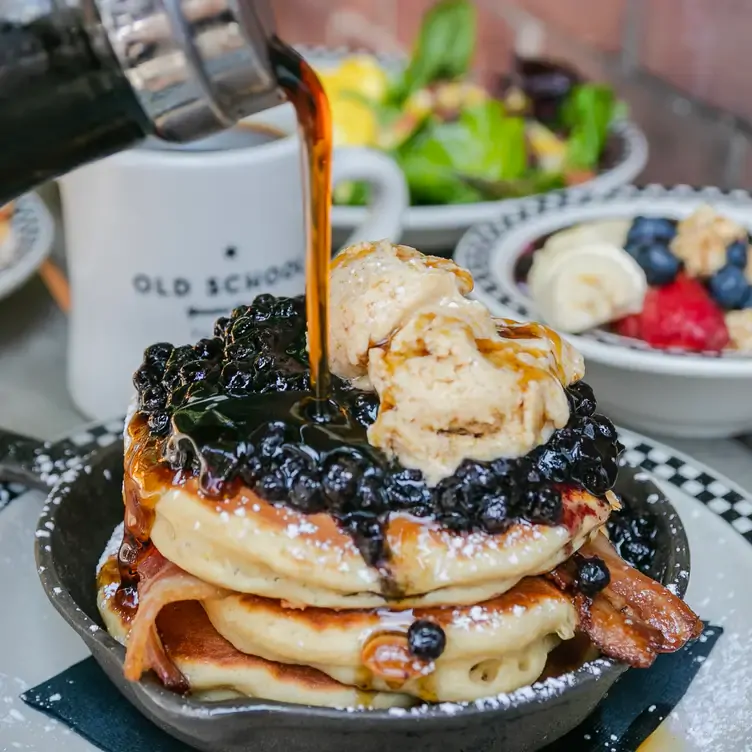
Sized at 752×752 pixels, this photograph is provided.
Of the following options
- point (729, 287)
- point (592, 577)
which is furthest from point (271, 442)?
point (729, 287)

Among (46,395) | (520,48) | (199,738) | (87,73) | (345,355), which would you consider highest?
(87,73)

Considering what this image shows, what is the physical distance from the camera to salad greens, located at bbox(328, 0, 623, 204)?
6.29 ft

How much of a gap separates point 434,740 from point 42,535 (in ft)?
1.28

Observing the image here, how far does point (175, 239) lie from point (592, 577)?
66 cm

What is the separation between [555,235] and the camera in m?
1.62

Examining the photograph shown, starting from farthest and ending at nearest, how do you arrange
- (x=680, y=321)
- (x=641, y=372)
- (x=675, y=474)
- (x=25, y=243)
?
(x=25, y=243)
(x=680, y=321)
(x=641, y=372)
(x=675, y=474)

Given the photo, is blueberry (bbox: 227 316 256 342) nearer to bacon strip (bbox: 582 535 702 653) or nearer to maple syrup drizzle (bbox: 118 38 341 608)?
maple syrup drizzle (bbox: 118 38 341 608)

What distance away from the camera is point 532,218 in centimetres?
167

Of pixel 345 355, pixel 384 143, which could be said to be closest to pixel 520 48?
pixel 384 143

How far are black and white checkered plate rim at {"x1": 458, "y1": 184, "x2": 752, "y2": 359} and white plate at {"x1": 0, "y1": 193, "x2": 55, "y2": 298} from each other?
674 mm

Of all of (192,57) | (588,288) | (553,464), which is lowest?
(588,288)

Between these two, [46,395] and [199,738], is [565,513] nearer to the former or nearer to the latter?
[199,738]

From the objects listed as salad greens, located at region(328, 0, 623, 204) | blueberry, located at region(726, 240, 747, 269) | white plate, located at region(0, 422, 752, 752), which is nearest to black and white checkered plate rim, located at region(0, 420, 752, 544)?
white plate, located at region(0, 422, 752, 752)

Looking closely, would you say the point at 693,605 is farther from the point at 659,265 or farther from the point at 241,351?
the point at 659,265
